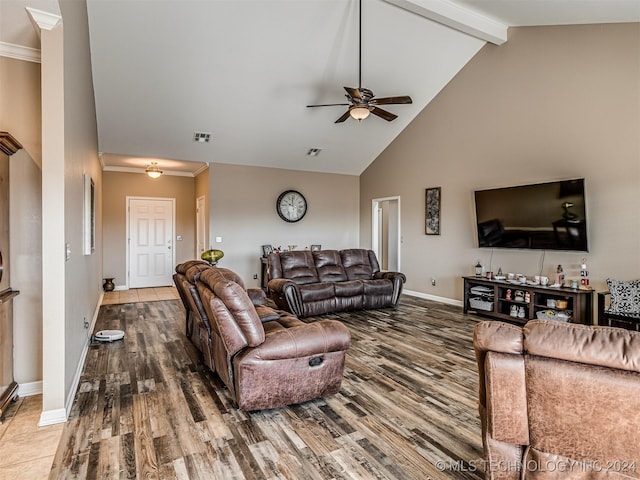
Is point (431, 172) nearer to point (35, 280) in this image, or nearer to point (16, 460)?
point (35, 280)

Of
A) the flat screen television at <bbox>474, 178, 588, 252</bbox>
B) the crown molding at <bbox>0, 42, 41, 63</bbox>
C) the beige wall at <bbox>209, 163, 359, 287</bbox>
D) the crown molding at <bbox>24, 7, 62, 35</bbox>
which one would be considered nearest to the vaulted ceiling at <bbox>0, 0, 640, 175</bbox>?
the crown molding at <bbox>0, 42, 41, 63</bbox>

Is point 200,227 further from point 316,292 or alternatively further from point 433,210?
point 433,210

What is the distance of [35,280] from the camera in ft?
9.39

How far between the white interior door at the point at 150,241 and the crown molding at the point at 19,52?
5.65 m

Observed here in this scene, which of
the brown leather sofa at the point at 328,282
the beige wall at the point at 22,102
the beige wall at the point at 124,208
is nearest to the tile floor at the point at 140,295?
the beige wall at the point at 124,208

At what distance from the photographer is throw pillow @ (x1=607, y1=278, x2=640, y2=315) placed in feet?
12.4

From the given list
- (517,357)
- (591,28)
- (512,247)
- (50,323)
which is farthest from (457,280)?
(50,323)

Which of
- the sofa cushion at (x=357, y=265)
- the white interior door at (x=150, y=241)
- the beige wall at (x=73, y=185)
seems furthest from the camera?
the white interior door at (x=150, y=241)

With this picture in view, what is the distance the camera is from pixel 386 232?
920 cm

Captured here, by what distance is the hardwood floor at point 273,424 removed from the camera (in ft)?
6.45

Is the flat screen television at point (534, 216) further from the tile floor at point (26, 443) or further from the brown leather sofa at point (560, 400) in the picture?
the tile floor at point (26, 443)

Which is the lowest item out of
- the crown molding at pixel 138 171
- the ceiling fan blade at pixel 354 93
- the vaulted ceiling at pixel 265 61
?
the crown molding at pixel 138 171

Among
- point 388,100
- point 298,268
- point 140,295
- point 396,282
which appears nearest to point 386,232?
point 396,282

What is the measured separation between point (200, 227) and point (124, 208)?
170 centimetres
